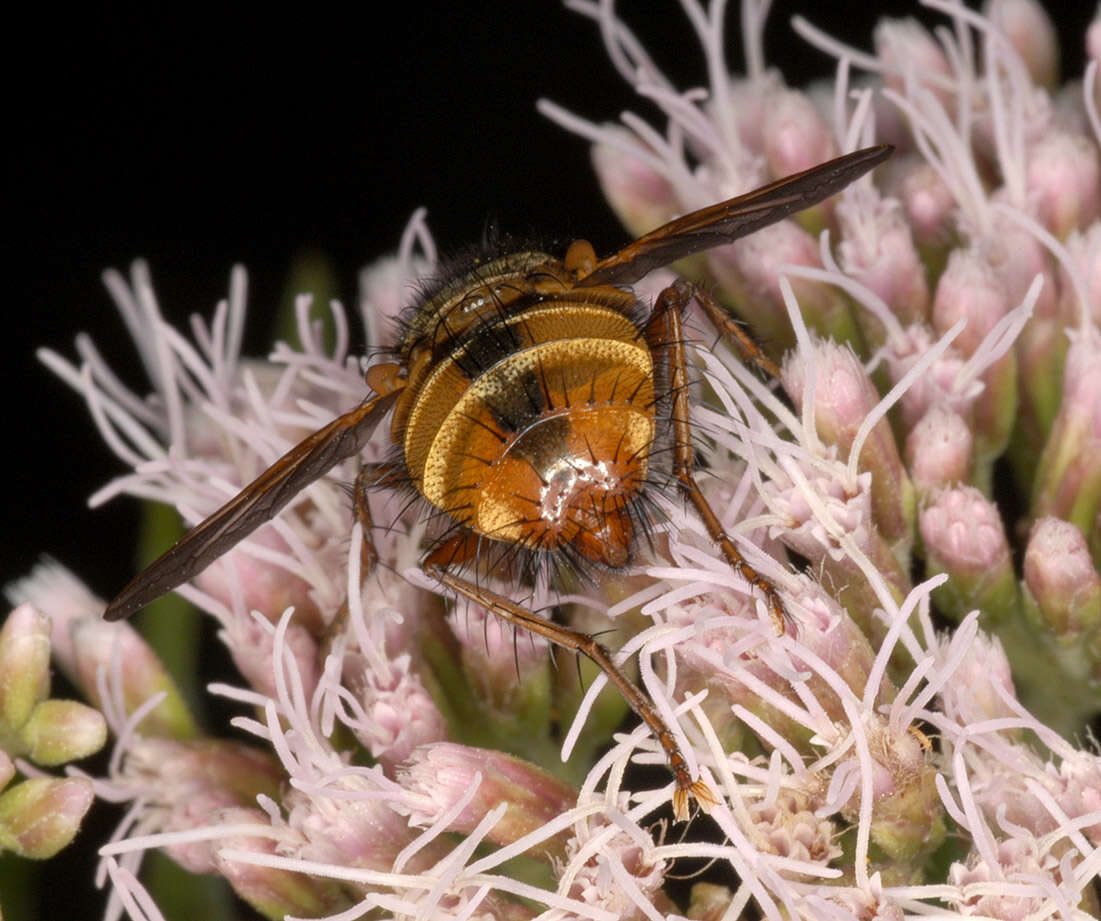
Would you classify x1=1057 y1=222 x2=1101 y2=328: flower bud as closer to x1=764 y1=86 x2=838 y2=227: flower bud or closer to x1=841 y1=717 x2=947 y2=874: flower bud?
x1=764 y1=86 x2=838 y2=227: flower bud

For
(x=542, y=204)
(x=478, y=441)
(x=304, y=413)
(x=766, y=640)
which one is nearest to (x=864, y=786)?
(x=766, y=640)

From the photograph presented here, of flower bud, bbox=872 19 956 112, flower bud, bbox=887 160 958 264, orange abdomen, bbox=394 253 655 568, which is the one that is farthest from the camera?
flower bud, bbox=872 19 956 112

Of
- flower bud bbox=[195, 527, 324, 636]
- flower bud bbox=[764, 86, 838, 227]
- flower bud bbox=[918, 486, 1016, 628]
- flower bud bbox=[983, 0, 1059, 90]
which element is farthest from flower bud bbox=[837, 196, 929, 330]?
flower bud bbox=[195, 527, 324, 636]

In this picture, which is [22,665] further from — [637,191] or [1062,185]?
[1062,185]

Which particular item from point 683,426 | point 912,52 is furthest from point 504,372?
point 912,52

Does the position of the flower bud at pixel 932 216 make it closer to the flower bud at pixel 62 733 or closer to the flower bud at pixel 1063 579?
the flower bud at pixel 1063 579

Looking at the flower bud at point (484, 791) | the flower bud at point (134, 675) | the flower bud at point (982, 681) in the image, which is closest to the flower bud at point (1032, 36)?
the flower bud at point (982, 681)

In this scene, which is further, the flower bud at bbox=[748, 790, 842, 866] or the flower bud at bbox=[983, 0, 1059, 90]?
the flower bud at bbox=[983, 0, 1059, 90]
